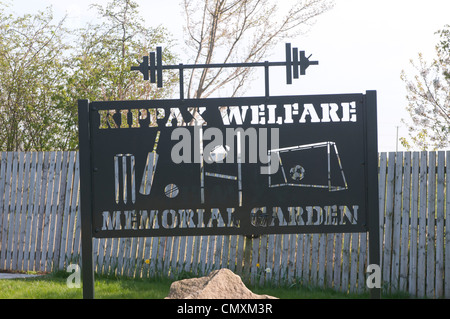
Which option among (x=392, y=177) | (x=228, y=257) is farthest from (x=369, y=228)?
(x=228, y=257)

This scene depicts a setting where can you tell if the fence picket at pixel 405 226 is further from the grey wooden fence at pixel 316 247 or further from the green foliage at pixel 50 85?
the green foliage at pixel 50 85

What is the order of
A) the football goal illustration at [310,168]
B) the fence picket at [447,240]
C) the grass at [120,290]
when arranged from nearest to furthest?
the football goal illustration at [310,168] → the grass at [120,290] → the fence picket at [447,240]

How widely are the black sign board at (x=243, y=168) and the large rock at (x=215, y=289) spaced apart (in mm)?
385

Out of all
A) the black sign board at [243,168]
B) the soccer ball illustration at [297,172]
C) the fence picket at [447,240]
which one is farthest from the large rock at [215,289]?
the fence picket at [447,240]

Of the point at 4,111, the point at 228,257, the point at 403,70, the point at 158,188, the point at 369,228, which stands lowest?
the point at 228,257

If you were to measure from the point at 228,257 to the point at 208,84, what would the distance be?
5.22m

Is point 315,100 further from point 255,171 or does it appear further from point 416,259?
point 416,259

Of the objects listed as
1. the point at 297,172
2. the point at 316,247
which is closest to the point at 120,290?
the point at 316,247

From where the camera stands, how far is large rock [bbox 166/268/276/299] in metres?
3.79

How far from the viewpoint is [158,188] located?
4.18 m

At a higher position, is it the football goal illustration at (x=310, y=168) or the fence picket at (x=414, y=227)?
the football goal illustration at (x=310, y=168)

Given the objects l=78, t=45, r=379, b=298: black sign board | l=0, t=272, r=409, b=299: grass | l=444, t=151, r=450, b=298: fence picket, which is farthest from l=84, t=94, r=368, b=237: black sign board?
l=444, t=151, r=450, b=298: fence picket

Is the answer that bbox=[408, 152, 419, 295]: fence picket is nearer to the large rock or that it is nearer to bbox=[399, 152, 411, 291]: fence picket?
bbox=[399, 152, 411, 291]: fence picket

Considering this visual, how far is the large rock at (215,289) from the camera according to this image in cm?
379
